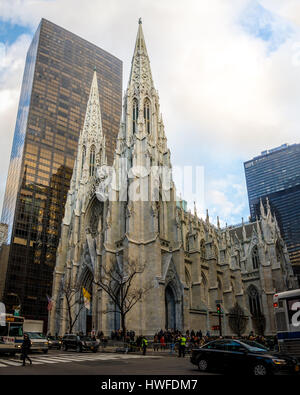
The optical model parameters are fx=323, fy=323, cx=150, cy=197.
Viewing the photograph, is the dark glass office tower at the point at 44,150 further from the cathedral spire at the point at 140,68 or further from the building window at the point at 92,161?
the cathedral spire at the point at 140,68

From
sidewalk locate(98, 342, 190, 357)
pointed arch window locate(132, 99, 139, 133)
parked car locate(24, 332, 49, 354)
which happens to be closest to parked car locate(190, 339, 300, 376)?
sidewalk locate(98, 342, 190, 357)

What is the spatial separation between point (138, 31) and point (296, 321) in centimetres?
5380

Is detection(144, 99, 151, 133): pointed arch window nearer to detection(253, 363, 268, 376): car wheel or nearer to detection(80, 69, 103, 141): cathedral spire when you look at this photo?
detection(80, 69, 103, 141): cathedral spire

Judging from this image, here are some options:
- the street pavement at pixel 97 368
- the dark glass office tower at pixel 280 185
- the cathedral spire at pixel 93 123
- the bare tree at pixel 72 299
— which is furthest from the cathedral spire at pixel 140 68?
the dark glass office tower at pixel 280 185

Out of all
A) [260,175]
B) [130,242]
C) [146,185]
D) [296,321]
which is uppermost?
[260,175]

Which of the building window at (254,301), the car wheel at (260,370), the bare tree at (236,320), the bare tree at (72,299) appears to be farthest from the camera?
the building window at (254,301)

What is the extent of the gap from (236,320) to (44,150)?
5854 cm

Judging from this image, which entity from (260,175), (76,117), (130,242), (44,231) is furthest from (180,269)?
(260,175)

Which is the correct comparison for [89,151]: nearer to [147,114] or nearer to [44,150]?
[147,114]

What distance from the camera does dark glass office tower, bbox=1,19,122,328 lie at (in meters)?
69.8

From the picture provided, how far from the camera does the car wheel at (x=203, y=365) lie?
1260 centimetres

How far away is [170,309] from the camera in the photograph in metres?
35.1
